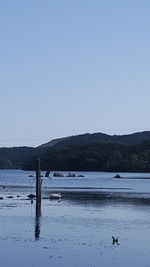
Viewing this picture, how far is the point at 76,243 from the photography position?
34.1m

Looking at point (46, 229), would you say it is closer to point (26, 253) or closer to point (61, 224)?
point (61, 224)

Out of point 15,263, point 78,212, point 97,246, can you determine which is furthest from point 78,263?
point 78,212

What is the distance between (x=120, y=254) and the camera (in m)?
30.6

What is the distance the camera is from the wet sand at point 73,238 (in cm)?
2856

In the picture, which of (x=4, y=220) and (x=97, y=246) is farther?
(x=4, y=220)

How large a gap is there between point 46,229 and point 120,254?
10.9 metres

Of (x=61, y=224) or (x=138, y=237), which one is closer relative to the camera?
(x=138, y=237)

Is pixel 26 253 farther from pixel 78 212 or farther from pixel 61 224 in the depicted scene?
pixel 78 212

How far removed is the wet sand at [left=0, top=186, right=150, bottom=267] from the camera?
2856 centimetres

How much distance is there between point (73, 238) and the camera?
119 ft

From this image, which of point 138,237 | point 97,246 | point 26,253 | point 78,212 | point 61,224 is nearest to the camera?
point 26,253

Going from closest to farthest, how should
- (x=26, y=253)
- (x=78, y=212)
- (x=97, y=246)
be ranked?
(x=26, y=253) → (x=97, y=246) → (x=78, y=212)

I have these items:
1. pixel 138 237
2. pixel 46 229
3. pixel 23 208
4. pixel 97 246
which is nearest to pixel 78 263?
pixel 97 246

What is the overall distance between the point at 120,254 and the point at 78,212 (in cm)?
2518
